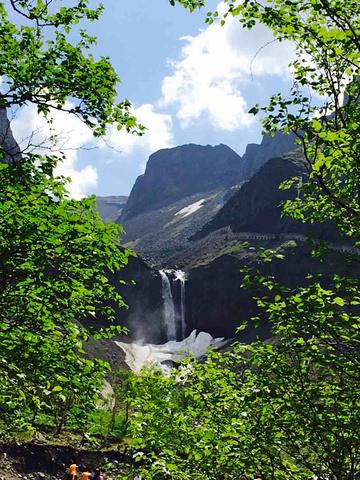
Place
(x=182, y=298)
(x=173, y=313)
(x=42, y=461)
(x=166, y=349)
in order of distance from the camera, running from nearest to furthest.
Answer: (x=42, y=461) < (x=166, y=349) < (x=173, y=313) < (x=182, y=298)

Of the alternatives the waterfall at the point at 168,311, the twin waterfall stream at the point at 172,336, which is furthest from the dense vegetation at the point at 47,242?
the waterfall at the point at 168,311

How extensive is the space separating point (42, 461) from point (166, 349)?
7463 cm

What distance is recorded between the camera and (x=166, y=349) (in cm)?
9888

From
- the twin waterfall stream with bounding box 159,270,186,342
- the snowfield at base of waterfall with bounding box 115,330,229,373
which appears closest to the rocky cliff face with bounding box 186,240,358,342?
the twin waterfall stream with bounding box 159,270,186,342

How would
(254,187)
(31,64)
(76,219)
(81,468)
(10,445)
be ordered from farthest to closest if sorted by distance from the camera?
(254,187), (81,468), (10,445), (31,64), (76,219)

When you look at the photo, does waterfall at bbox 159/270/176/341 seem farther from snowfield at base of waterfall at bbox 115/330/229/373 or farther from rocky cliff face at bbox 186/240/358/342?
rocky cliff face at bbox 186/240/358/342

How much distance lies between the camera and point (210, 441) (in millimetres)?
7836

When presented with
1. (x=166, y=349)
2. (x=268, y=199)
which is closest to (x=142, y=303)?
(x=166, y=349)

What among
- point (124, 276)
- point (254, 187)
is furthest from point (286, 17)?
point (254, 187)

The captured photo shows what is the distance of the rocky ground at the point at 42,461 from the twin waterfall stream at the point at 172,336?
61.0 meters

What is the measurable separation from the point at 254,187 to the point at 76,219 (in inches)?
5736

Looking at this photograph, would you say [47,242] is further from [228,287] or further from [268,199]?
[268,199]

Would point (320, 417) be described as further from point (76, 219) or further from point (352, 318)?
point (76, 219)

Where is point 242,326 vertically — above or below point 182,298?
above
